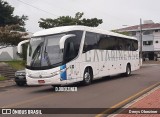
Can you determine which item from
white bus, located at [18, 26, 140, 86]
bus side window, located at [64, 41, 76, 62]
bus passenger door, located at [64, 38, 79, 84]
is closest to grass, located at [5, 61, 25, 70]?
white bus, located at [18, 26, 140, 86]

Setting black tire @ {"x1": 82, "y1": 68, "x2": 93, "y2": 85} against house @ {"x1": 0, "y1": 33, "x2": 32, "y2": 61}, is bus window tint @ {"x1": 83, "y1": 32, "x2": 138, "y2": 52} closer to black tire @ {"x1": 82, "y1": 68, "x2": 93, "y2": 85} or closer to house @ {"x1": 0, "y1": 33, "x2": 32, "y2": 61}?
black tire @ {"x1": 82, "y1": 68, "x2": 93, "y2": 85}

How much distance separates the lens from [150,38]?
85812 mm

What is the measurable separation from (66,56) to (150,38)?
7035 centimetres

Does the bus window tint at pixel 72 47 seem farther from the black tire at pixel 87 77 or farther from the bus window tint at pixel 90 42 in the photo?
the black tire at pixel 87 77

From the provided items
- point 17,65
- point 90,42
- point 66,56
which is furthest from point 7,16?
point 66,56

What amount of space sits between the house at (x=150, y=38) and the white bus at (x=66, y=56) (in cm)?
6244

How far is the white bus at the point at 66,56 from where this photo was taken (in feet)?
57.5

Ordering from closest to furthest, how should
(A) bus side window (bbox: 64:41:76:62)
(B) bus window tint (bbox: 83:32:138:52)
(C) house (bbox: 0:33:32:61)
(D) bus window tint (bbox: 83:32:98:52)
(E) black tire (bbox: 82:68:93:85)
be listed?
(A) bus side window (bbox: 64:41:76:62), (E) black tire (bbox: 82:68:93:85), (D) bus window tint (bbox: 83:32:98:52), (B) bus window tint (bbox: 83:32:138:52), (C) house (bbox: 0:33:32:61)

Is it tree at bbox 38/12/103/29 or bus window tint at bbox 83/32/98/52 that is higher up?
tree at bbox 38/12/103/29

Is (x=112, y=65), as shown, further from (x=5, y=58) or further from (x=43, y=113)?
(x=5, y=58)

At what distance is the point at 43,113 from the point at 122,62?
16.1 meters

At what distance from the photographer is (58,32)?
1844cm

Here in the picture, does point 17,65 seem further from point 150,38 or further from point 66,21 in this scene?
point 150,38

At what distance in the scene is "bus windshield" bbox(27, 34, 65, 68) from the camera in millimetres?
17609
